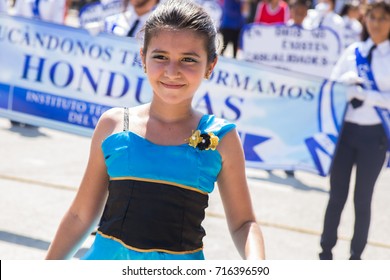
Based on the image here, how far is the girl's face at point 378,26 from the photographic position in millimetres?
4887

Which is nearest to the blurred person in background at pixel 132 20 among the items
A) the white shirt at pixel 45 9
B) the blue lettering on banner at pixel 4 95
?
the blue lettering on banner at pixel 4 95

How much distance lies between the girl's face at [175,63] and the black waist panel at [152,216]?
283 mm

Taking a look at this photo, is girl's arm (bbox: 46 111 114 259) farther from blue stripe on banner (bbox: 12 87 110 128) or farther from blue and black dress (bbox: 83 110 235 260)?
blue stripe on banner (bbox: 12 87 110 128)

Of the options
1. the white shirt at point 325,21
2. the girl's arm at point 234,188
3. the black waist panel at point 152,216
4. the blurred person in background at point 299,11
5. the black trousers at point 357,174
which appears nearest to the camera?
the black waist panel at point 152,216

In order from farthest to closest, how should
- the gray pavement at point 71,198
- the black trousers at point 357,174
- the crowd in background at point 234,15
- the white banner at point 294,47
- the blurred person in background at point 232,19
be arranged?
1. the blurred person in background at point 232,19
2. the white banner at point 294,47
3. the crowd in background at point 234,15
4. the gray pavement at point 71,198
5. the black trousers at point 357,174

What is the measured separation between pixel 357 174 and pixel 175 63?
304cm

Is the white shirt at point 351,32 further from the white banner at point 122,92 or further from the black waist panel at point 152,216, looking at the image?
the black waist panel at point 152,216

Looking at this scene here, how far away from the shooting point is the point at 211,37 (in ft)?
7.34

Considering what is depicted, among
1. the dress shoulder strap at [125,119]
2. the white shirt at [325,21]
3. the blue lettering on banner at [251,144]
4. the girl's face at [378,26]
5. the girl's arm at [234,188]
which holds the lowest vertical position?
the blue lettering on banner at [251,144]

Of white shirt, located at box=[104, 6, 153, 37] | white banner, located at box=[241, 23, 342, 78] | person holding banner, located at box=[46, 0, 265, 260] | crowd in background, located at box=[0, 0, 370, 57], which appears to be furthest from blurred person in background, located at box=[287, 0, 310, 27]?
person holding banner, located at box=[46, 0, 265, 260]

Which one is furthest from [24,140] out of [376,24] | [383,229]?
[376,24]

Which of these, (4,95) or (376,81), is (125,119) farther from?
(4,95)

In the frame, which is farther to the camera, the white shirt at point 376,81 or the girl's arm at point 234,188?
the white shirt at point 376,81
